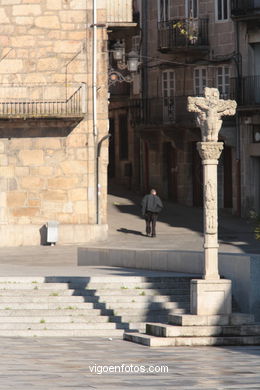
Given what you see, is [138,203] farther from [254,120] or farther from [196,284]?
[196,284]

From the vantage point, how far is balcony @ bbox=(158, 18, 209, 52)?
4681cm

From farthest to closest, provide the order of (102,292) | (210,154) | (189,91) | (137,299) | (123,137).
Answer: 1. (123,137)
2. (189,91)
3. (102,292)
4. (137,299)
5. (210,154)

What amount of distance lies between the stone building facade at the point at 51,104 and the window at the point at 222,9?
30.3 feet

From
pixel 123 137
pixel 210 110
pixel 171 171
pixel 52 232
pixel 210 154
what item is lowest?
pixel 52 232

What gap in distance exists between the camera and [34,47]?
38.2 m

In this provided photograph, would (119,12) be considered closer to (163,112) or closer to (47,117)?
(47,117)

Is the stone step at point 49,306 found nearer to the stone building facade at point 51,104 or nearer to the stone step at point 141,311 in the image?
the stone step at point 141,311

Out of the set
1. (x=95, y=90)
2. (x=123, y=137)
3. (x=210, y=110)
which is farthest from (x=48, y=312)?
(x=123, y=137)

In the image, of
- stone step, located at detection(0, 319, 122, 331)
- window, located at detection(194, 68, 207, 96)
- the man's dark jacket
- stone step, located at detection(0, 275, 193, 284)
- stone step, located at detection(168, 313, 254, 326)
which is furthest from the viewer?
window, located at detection(194, 68, 207, 96)

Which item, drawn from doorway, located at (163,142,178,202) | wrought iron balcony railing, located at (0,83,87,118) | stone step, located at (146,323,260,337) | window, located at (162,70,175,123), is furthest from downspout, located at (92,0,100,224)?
stone step, located at (146,323,260,337)

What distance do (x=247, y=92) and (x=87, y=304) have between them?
2435 cm

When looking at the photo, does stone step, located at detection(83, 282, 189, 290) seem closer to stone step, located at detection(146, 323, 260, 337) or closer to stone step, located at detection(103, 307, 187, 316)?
stone step, located at detection(103, 307, 187, 316)

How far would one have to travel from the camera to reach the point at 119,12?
38.9 meters

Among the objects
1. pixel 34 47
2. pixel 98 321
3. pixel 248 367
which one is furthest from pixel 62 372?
pixel 34 47
